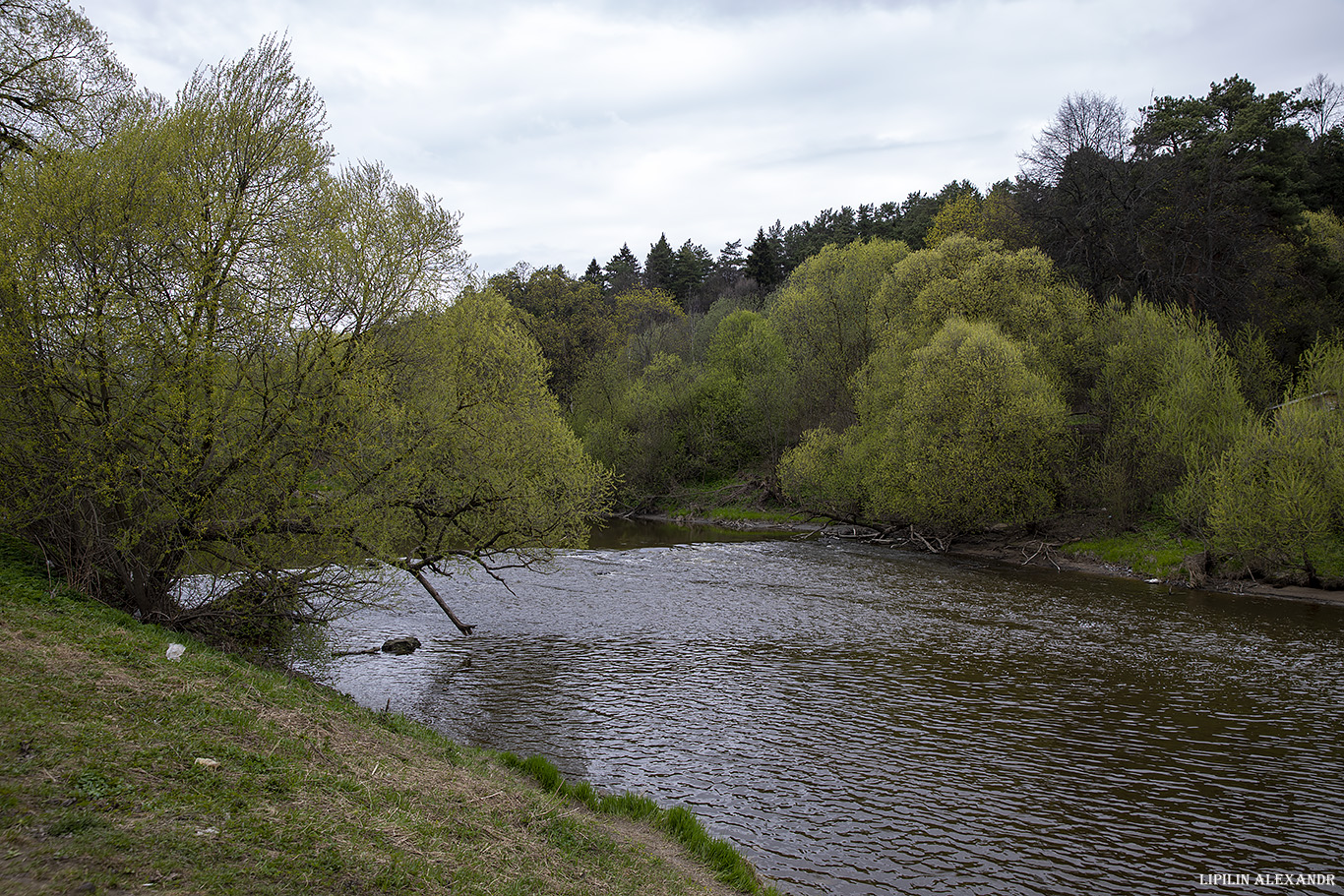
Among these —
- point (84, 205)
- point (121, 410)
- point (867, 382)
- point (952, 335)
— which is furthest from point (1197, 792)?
point (867, 382)

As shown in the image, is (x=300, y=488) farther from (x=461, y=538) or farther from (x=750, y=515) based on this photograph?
(x=750, y=515)

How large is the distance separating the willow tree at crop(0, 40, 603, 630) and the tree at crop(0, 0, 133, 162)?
256 centimetres

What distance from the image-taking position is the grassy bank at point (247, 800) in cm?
564

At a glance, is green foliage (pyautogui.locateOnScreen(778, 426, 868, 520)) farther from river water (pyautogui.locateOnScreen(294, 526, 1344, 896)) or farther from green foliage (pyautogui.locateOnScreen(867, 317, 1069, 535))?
river water (pyautogui.locateOnScreen(294, 526, 1344, 896))

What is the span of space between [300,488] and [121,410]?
3.44 metres

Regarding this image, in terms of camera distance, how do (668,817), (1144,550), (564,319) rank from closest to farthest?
1. (668,817)
2. (1144,550)
3. (564,319)

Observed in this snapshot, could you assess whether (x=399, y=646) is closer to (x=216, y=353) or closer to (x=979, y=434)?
(x=216, y=353)

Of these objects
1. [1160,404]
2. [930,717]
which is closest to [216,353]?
[930,717]

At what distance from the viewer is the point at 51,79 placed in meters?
16.8

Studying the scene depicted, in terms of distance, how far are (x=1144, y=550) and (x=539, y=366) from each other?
101 ft

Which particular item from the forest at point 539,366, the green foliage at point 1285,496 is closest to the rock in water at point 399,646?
the forest at point 539,366

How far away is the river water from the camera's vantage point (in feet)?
39.0

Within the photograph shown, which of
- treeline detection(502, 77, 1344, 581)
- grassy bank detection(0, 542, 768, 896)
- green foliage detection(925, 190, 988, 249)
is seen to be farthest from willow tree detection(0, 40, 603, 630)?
green foliage detection(925, 190, 988, 249)

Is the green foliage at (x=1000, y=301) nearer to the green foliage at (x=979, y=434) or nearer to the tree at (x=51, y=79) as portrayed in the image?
the green foliage at (x=979, y=434)
